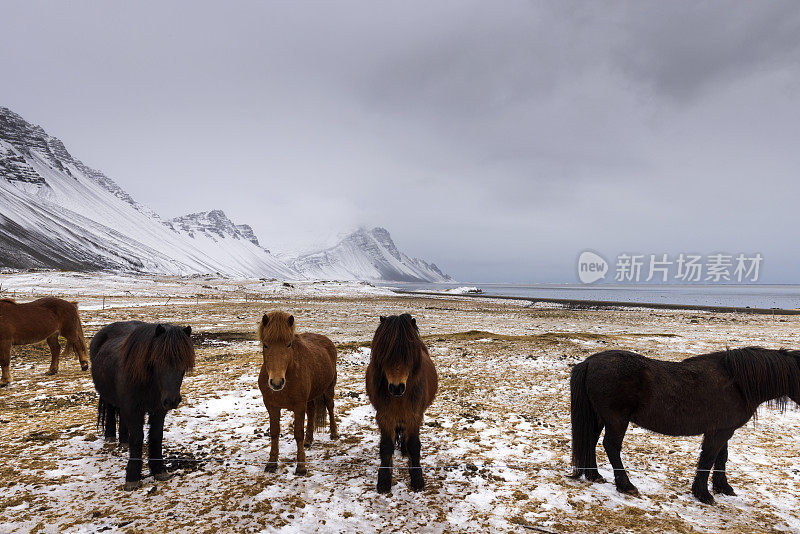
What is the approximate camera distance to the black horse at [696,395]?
4965 millimetres

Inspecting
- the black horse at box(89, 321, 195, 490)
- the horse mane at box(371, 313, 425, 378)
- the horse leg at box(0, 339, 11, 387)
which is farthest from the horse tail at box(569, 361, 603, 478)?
the horse leg at box(0, 339, 11, 387)

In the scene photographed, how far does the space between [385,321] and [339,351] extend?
1111cm

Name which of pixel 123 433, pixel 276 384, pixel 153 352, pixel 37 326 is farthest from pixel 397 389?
pixel 37 326

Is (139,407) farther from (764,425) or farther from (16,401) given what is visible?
(764,425)

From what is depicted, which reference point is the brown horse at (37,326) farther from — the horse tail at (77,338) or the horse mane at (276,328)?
the horse mane at (276,328)

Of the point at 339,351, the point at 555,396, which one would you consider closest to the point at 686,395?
the point at 555,396

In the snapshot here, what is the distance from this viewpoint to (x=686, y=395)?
498 cm

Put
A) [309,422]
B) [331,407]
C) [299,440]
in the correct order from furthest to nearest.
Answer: [331,407]
[309,422]
[299,440]

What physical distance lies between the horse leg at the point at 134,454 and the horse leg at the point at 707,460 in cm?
800

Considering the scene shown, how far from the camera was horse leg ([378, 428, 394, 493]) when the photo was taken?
16.6ft

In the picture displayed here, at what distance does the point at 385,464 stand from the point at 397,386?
141 centimetres

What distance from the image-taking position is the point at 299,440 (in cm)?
567

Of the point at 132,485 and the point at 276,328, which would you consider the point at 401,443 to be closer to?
the point at 276,328

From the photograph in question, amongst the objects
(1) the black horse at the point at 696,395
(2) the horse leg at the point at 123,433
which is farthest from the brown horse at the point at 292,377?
(1) the black horse at the point at 696,395
